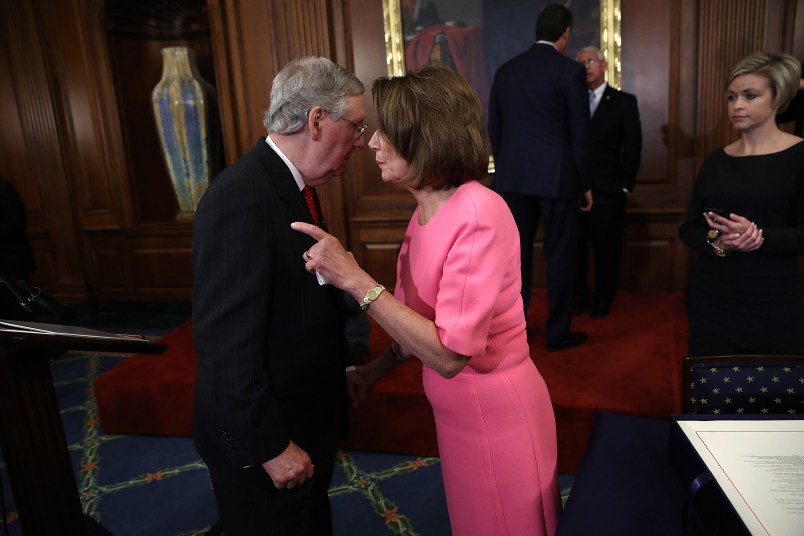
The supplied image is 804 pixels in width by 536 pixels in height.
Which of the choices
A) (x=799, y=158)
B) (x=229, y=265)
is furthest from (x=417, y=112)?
(x=799, y=158)

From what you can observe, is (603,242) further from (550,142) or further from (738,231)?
(738,231)

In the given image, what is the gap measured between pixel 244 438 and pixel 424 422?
5.62ft

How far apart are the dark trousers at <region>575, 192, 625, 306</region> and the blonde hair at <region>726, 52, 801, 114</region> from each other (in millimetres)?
1719

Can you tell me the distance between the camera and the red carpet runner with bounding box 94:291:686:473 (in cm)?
266

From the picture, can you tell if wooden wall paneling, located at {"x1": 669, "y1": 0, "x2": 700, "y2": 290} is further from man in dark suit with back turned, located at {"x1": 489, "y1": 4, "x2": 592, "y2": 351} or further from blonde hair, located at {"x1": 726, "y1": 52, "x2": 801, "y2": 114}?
blonde hair, located at {"x1": 726, "y1": 52, "x2": 801, "y2": 114}

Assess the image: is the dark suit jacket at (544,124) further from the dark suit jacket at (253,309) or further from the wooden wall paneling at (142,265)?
the wooden wall paneling at (142,265)

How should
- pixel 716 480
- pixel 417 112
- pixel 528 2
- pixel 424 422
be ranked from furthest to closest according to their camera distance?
1. pixel 528 2
2. pixel 424 422
3. pixel 417 112
4. pixel 716 480

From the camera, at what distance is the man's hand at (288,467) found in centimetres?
131

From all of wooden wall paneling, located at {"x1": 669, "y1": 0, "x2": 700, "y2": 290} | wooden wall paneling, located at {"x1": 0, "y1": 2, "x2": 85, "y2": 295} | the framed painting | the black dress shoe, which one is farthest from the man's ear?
wooden wall paneling, located at {"x1": 0, "y1": 2, "x2": 85, "y2": 295}

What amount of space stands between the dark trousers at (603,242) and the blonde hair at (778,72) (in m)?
1.72

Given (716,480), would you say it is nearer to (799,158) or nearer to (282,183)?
(282,183)

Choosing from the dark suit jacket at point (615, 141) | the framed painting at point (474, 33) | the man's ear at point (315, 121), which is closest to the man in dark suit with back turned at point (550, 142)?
the dark suit jacket at point (615, 141)

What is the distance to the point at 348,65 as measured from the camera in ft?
15.5

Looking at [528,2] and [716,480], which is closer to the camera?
[716,480]
